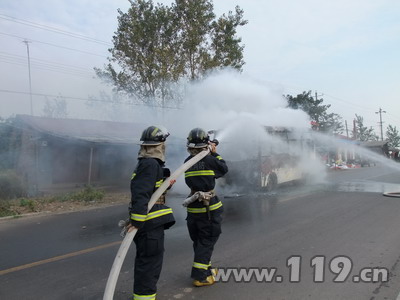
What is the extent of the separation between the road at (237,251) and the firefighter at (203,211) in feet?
0.66

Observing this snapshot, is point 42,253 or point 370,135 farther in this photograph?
point 370,135

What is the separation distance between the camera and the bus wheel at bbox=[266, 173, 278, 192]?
1232 centimetres

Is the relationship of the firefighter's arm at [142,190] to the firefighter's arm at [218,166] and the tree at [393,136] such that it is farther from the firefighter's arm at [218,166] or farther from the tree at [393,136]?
the tree at [393,136]

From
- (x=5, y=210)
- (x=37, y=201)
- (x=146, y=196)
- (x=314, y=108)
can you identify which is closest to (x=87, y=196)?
(x=37, y=201)

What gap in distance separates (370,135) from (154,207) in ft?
204

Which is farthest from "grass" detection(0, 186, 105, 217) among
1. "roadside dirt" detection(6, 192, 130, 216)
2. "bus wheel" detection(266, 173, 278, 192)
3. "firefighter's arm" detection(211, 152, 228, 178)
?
"firefighter's arm" detection(211, 152, 228, 178)

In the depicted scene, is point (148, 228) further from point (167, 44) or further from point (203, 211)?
point (167, 44)

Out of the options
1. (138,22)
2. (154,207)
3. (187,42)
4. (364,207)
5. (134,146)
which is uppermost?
(138,22)

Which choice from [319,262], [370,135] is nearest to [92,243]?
[319,262]

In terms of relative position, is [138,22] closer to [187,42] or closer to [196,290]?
[187,42]

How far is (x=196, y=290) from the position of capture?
389 centimetres

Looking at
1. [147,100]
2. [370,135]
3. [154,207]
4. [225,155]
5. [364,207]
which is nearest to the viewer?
[154,207]

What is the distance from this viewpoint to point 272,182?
12.5m

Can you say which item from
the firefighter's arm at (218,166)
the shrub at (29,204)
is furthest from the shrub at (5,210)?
the firefighter's arm at (218,166)
